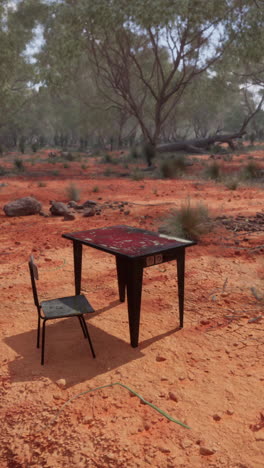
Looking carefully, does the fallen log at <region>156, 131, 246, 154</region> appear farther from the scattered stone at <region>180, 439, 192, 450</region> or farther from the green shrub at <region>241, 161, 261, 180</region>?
the scattered stone at <region>180, 439, 192, 450</region>

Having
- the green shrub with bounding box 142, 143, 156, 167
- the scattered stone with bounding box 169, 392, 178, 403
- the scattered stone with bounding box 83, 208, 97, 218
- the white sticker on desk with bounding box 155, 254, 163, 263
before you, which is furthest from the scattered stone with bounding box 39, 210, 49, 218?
the green shrub with bounding box 142, 143, 156, 167

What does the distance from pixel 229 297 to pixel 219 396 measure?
189 centimetres

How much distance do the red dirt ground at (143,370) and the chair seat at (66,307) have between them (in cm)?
39

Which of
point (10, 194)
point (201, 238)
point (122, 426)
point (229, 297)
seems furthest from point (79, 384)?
point (10, 194)

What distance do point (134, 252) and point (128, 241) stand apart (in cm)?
45

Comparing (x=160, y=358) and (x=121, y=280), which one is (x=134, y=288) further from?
(x=121, y=280)

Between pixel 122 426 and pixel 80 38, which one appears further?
pixel 80 38

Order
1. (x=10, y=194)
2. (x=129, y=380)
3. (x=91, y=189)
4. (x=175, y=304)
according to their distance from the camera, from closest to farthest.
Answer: (x=129, y=380) → (x=175, y=304) → (x=10, y=194) → (x=91, y=189)

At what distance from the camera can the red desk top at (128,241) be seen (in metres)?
3.55

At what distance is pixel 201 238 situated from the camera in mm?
7125

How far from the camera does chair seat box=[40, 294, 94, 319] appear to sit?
130 inches

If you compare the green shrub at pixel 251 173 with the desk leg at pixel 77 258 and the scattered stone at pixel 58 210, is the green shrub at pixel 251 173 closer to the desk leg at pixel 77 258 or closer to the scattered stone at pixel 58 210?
the scattered stone at pixel 58 210

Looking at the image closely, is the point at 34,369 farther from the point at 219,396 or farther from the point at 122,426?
the point at 219,396

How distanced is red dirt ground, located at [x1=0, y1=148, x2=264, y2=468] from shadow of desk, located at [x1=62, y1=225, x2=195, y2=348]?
0.32 meters
